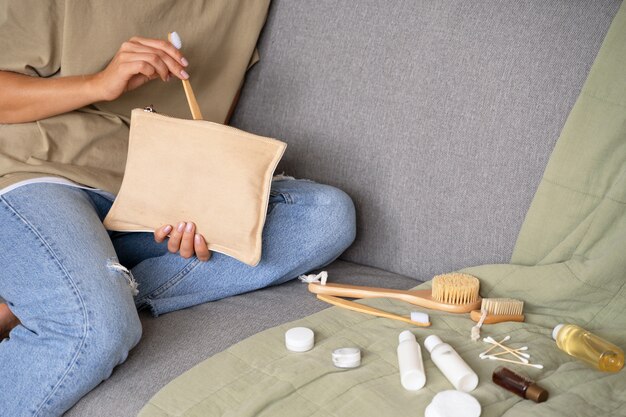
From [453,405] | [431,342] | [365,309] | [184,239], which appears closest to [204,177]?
[184,239]

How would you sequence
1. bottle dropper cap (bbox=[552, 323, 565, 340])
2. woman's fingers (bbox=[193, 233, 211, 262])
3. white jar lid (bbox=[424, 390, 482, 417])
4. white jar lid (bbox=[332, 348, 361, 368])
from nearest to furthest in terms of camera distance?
white jar lid (bbox=[424, 390, 482, 417])
white jar lid (bbox=[332, 348, 361, 368])
bottle dropper cap (bbox=[552, 323, 565, 340])
woman's fingers (bbox=[193, 233, 211, 262])

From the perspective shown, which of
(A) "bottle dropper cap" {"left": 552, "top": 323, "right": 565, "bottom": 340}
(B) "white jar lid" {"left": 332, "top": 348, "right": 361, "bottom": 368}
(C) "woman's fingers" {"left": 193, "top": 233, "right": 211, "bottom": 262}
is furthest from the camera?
(C) "woman's fingers" {"left": 193, "top": 233, "right": 211, "bottom": 262}

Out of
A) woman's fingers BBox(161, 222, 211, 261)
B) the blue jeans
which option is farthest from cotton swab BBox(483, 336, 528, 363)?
woman's fingers BBox(161, 222, 211, 261)

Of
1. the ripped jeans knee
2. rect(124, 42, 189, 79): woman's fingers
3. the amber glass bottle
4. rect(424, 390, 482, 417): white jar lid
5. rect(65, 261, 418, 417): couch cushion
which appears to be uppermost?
rect(124, 42, 189, 79): woman's fingers

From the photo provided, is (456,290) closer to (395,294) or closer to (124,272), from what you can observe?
(395,294)

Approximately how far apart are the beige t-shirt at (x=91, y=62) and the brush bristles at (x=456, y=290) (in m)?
0.59

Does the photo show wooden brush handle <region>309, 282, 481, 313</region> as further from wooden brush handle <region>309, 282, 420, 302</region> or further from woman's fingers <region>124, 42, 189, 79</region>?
woman's fingers <region>124, 42, 189, 79</region>

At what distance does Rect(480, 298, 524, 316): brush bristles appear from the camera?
4.04ft

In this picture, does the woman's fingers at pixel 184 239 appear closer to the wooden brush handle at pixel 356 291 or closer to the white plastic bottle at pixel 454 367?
the wooden brush handle at pixel 356 291

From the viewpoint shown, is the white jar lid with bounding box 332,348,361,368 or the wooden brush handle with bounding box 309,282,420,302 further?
the wooden brush handle with bounding box 309,282,420,302

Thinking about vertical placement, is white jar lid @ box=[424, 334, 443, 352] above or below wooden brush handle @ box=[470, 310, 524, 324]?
below

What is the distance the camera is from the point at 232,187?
1.25m

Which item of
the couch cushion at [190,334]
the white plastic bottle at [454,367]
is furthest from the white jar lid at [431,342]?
the couch cushion at [190,334]

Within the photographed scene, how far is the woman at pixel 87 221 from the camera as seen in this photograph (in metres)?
1.10
